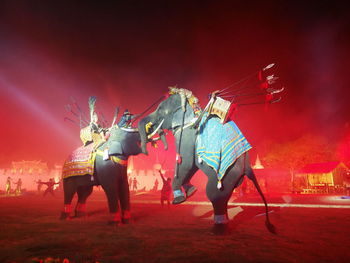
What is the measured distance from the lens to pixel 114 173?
6.07m

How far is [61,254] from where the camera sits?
126 inches

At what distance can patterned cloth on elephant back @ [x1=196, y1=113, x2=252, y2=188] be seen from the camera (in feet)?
13.4

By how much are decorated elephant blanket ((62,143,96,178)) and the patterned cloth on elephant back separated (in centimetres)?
339

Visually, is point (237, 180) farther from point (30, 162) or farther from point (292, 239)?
point (30, 162)

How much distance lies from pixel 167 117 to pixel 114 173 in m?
2.16

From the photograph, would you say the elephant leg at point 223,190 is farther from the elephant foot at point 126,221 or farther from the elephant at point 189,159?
the elephant foot at point 126,221

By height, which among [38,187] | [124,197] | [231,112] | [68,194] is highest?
[231,112]

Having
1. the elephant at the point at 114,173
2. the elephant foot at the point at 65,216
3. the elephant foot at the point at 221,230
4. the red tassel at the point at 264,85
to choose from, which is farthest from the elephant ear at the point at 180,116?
the elephant foot at the point at 65,216

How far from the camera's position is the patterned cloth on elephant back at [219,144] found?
4086 millimetres

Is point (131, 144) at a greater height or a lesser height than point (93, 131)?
lesser

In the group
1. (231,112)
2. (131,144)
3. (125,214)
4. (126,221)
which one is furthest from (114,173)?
(231,112)

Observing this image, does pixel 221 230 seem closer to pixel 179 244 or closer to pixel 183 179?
pixel 179 244

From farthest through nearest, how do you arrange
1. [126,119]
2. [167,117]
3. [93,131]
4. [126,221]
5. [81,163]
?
1. [93,131]
2. [126,119]
3. [81,163]
4. [126,221]
5. [167,117]

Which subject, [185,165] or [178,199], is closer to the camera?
[178,199]
